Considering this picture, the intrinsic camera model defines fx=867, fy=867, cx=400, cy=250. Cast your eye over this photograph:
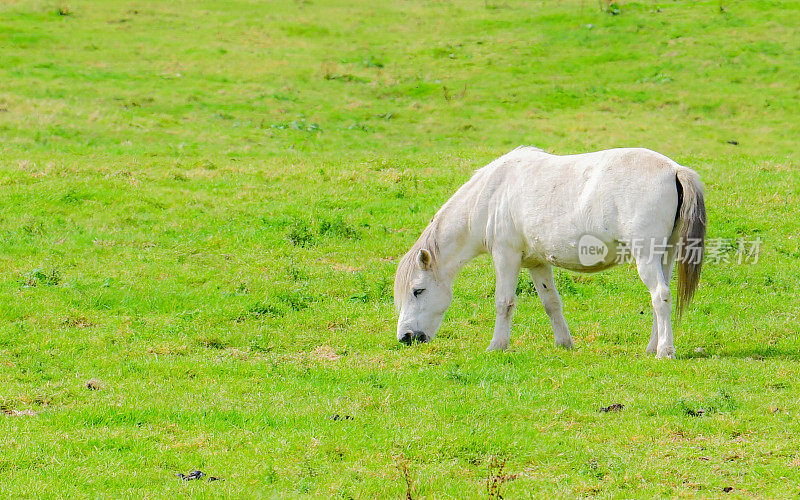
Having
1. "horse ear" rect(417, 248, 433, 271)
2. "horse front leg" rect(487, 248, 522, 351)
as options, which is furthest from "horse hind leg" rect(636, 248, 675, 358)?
"horse ear" rect(417, 248, 433, 271)

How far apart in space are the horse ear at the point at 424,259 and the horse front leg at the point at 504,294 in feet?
2.65

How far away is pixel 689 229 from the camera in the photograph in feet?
29.6

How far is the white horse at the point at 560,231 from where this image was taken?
929 centimetres

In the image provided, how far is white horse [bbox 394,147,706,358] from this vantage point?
30.5ft

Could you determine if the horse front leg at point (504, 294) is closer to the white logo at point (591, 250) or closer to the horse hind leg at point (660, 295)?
the white logo at point (591, 250)

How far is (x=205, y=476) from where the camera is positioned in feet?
22.6

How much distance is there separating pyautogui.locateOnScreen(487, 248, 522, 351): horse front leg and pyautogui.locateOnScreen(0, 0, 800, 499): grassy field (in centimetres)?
42

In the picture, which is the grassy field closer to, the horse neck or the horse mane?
the horse mane

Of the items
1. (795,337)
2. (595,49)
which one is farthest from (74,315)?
(595,49)

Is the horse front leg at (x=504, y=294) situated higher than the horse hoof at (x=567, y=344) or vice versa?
the horse front leg at (x=504, y=294)

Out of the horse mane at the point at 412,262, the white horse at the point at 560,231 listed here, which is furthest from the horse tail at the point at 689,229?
the horse mane at the point at 412,262

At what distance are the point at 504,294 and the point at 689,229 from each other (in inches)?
92.6

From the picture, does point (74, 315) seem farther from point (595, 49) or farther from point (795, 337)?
point (595, 49)

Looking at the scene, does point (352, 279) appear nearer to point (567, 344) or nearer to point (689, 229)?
point (567, 344)
